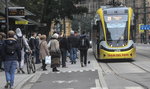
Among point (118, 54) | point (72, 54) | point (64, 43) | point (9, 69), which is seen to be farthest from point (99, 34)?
point (9, 69)

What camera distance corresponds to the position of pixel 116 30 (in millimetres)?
26141

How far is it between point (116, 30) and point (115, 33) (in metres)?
0.20

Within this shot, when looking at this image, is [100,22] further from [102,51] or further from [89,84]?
[89,84]

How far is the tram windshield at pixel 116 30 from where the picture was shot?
84.9 feet

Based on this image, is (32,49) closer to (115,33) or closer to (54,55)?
(54,55)

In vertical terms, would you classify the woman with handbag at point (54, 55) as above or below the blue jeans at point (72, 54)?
above

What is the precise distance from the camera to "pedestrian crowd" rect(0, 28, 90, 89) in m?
12.6

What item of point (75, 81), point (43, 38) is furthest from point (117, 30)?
point (75, 81)

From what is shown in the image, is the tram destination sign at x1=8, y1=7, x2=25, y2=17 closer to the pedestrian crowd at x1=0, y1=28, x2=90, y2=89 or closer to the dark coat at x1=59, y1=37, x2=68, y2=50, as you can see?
the pedestrian crowd at x1=0, y1=28, x2=90, y2=89

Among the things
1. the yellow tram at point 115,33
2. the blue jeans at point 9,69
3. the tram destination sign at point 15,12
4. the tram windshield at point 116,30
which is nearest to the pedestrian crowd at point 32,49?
the blue jeans at point 9,69

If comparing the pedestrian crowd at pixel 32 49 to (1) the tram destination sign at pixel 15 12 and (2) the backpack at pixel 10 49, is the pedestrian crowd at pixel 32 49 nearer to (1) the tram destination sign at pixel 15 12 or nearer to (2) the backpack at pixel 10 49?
(2) the backpack at pixel 10 49

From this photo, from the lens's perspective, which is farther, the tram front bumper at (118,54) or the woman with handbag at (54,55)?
the tram front bumper at (118,54)

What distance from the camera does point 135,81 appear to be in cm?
1446

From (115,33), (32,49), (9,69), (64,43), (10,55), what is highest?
(10,55)
